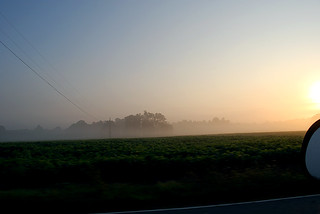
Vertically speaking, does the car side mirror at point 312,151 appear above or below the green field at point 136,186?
above

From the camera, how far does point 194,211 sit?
580cm

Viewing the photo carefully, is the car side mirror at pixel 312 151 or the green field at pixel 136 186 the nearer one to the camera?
the car side mirror at pixel 312 151

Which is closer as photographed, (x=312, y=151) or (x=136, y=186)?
(x=312, y=151)

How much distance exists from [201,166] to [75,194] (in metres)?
7.41

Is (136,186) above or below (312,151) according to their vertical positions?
below

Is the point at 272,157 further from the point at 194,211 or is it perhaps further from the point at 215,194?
Result: the point at 194,211

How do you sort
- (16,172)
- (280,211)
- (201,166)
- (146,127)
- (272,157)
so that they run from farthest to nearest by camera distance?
1. (146,127)
2. (272,157)
3. (201,166)
4. (16,172)
5. (280,211)

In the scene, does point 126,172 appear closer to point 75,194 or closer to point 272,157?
point 75,194

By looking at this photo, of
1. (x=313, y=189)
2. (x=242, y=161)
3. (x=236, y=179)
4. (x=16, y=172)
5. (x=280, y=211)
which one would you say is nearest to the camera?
(x=280, y=211)

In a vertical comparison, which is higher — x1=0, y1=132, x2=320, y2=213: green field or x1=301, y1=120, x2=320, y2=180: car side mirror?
x1=301, y1=120, x2=320, y2=180: car side mirror

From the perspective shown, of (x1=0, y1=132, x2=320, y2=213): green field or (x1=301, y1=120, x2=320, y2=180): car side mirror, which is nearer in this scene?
(x1=301, y1=120, x2=320, y2=180): car side mirror

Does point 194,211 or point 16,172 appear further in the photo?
point 16,172

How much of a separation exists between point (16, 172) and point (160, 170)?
7.05m

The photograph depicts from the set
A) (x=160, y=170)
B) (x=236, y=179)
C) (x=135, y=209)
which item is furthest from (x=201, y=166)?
(x=135, y=209)
